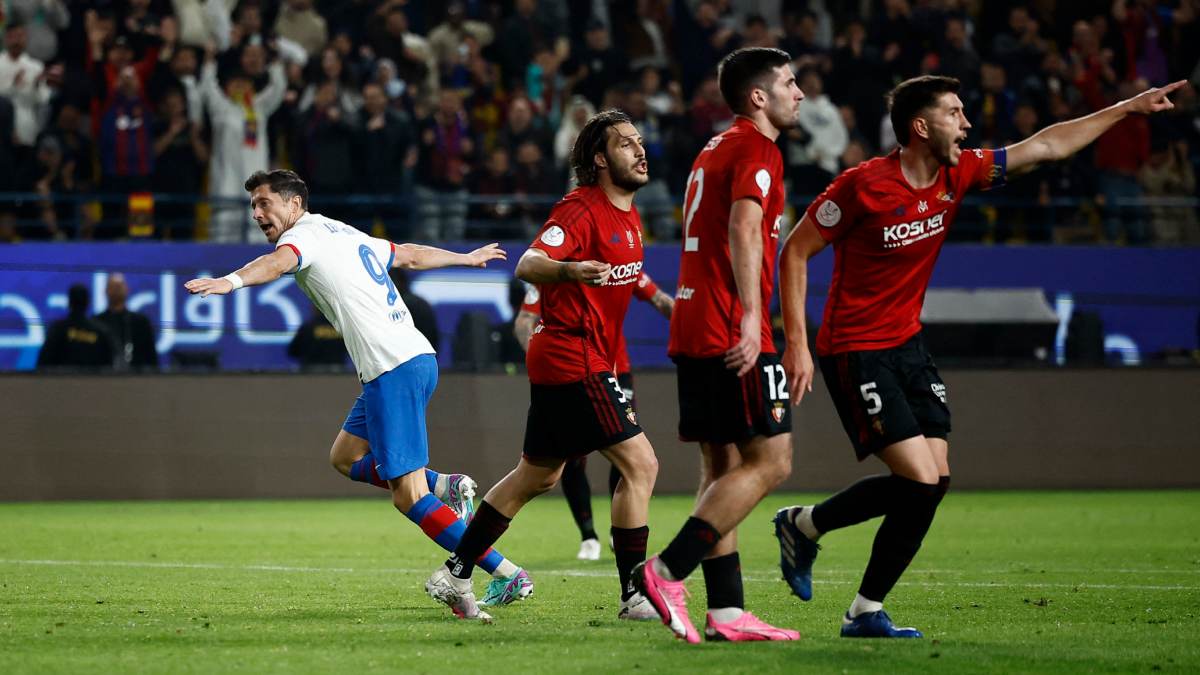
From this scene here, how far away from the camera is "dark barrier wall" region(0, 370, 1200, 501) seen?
1719 centimetres

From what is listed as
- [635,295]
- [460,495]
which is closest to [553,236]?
[460,495]

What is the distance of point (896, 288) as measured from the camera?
277 inches

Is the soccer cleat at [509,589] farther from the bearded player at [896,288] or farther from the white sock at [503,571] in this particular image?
the bearded player at [896,288]

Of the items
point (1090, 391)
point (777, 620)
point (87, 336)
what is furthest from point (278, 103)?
point (777, 620)

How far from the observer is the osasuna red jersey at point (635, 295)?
31.7ft

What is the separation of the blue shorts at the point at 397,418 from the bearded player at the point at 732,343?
1.95m

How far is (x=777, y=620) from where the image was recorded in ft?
25.4

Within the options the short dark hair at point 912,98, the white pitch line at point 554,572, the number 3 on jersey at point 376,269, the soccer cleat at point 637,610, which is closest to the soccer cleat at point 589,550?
the white pitch line at point 554,572

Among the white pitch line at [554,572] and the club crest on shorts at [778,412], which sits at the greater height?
the club crest on shorts at [778,412]

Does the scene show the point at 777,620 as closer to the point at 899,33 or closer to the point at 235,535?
the point at 235,535

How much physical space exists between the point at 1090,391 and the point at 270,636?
41.9 ft

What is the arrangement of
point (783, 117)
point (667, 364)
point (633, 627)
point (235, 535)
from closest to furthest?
point (783, 117)
point (633, 627)
point (235, 535)
point (667, 364)

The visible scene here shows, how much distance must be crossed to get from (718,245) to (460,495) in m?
2.67

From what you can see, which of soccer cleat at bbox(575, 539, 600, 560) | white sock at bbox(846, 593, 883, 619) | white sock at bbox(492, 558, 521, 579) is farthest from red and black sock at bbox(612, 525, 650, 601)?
soccer cleat at bbox(575, 539, 600, 560)
